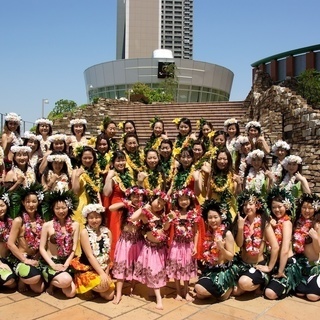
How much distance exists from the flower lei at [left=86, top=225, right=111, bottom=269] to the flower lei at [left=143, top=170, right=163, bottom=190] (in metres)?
0.95

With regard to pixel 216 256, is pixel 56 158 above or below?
above

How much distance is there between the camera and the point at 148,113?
16.4m

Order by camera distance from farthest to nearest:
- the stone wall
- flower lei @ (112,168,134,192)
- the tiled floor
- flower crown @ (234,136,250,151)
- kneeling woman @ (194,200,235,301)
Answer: the stone wall < flower crown @ (234,136,250,151) < flower lei @ (112,168,134,192) < kneeling woman @ (194,200,235,301) < the tiled floor

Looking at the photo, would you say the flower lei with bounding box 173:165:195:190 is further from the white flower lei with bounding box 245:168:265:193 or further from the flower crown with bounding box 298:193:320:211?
the flower crown with bounding box 298:193:320:211

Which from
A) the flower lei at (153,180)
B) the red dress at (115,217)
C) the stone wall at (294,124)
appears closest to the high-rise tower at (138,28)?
the stone wall at (294,124)

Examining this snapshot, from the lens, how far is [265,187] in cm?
477

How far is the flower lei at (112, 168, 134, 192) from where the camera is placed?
4.47 meters

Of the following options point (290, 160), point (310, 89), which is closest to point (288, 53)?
point (310, 89)

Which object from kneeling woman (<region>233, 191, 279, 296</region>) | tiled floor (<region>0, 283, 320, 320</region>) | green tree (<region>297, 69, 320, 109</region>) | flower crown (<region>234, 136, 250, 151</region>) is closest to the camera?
tiled floor (<region>0, 283, 320, 320</region>)

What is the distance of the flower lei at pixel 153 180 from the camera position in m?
4.62

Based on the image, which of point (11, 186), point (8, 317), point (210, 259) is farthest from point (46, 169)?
point (210, 259)

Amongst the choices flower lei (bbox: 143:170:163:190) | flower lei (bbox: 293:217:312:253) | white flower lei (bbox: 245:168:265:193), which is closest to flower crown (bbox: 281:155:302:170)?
white flower lei (bbox: 245:168:265:193)

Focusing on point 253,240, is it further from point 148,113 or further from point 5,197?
point 148,113

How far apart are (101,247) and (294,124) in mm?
8070
